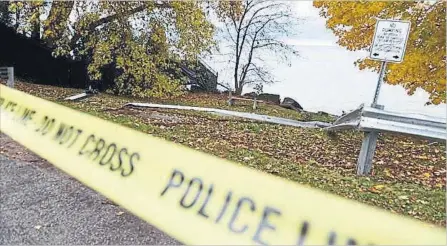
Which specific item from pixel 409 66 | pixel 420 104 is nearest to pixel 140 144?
pixel 409 66

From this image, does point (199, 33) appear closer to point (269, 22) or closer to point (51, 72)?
point (51, 72)

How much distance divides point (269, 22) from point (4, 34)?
8.54 metres

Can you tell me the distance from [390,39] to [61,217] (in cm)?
321

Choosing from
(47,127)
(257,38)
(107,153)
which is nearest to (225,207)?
(107,153)

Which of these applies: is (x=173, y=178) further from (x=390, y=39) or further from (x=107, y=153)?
(x=390, y=39)

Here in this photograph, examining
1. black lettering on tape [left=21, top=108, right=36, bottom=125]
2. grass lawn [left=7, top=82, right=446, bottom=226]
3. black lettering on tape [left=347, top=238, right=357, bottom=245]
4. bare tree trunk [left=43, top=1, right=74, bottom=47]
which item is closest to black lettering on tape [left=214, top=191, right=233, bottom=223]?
black lettering on tape [left=347, top=238, right=357, bottom=245]

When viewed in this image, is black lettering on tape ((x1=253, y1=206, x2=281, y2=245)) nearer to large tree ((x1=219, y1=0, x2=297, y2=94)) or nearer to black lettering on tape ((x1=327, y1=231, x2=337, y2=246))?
black lettering on tape ((x1=327, y1=231, x2=337, y2=246))

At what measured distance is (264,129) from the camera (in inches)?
257

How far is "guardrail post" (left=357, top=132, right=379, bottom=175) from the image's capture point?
391cm

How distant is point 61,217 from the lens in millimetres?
2201

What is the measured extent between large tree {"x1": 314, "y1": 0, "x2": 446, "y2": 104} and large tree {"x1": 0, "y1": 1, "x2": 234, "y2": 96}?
152 inches

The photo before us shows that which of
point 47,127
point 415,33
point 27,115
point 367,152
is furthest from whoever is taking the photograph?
point 415,33

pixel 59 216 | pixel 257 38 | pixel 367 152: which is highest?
pixel 257 38

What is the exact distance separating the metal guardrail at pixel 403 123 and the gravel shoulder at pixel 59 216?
245cm
